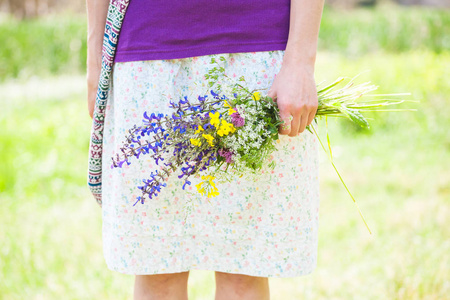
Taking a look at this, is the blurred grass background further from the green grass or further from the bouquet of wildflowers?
the bouquet of wildflowers

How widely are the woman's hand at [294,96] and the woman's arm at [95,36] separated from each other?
1.84 ft

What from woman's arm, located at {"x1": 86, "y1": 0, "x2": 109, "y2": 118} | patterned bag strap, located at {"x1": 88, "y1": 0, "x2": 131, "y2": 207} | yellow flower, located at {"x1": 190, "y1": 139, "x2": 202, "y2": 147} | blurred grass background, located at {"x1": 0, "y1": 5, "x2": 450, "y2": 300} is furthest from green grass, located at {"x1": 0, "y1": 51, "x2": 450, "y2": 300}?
yellow flower, located at {"x1": 190, "y1": 139, "x2": 202, "y2": 147}

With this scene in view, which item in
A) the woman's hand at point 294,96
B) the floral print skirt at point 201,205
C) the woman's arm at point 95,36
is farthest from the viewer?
the woman's arm at point 95,36

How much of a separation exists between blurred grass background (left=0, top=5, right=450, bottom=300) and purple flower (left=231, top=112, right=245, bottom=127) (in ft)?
4.76

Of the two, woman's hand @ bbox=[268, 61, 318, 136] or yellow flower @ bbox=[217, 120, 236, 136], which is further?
woman's hand @ bbox=[268, 61, 318, 136]

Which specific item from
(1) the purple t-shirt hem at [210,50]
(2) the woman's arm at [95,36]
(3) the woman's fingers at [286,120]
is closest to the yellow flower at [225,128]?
(3) the woman's fingers at [286,120]

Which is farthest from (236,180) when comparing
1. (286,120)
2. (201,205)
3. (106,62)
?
(106,62)

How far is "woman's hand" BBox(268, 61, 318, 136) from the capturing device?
126 centimetres

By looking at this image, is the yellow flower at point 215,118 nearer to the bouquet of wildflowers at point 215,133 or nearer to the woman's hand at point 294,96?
the bouquet of wildflowers at point 215,133

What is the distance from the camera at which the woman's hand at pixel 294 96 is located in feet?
4.12

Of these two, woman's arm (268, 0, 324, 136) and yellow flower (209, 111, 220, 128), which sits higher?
woman's arm (268, 0, 324, 136)

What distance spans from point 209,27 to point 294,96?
31 centimetres

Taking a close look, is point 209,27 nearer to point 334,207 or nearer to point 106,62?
point 106,62

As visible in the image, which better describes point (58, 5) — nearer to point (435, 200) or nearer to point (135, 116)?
point (435, 200)
